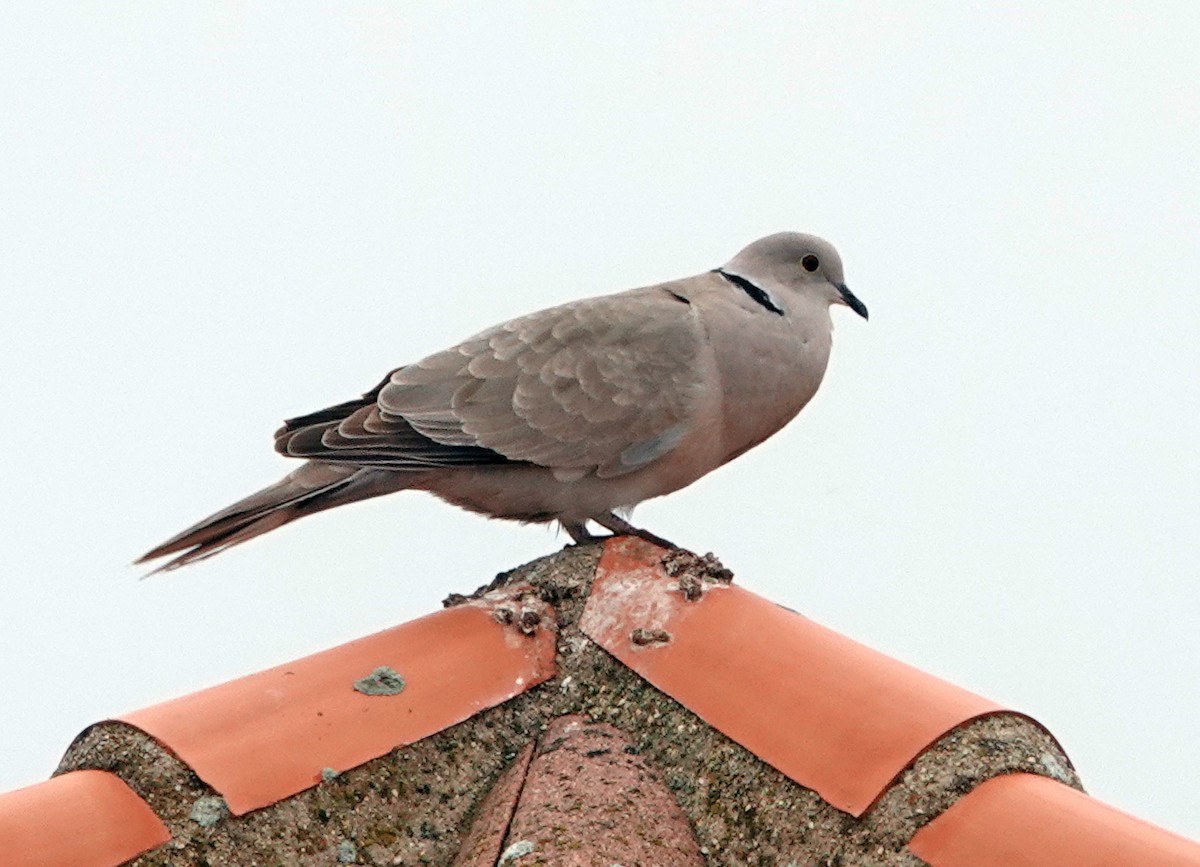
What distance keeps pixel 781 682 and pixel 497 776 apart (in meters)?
0.49

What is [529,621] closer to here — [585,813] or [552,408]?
[585,813]

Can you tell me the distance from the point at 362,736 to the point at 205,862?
0.37m

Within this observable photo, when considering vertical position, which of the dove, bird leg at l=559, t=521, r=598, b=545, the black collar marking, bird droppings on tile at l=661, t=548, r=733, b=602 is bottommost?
bird leg at l=559, t=521, r=598, b=545

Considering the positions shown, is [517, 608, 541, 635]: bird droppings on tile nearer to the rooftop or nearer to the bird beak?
the rooftop

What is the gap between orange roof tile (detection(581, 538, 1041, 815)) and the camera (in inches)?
95.8

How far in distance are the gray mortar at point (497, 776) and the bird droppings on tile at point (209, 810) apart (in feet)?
0.03

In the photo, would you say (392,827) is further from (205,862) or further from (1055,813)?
(1055,813)

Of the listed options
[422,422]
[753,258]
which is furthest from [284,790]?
[753,258]

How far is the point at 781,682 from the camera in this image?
2.67 metres

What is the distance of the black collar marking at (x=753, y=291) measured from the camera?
4332mm

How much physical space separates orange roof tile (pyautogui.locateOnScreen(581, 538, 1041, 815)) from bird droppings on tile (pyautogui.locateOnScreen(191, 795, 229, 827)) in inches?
30.2

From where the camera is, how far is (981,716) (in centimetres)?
247

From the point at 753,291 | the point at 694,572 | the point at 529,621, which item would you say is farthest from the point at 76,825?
the point at 753,291

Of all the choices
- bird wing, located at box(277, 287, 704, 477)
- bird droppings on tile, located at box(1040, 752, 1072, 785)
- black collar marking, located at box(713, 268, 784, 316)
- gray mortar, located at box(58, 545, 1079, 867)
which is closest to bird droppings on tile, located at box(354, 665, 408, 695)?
gray mortar, located at box(58, 545, 1079, 867)
